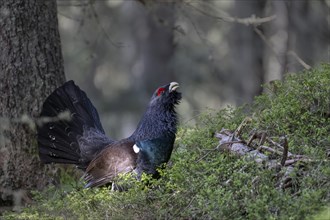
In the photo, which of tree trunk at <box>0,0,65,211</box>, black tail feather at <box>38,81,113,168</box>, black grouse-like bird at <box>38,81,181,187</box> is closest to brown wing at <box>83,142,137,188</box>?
black grouse-like bird at <box>38,81,181,187</box>

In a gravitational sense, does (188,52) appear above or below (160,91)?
above

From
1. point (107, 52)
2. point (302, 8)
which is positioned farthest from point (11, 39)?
point (107, 52)

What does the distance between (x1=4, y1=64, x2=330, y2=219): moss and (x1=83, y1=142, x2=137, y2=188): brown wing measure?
0.44 meters

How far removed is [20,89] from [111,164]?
147 cm

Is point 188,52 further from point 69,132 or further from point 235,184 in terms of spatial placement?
point 235,184

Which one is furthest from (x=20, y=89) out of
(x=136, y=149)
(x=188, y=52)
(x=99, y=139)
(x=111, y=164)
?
(x=188, y=52)

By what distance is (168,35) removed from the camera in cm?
1722

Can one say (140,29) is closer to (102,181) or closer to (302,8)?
(302,8)

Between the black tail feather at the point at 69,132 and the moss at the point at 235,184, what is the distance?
75 centimetres

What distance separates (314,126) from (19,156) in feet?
10.4

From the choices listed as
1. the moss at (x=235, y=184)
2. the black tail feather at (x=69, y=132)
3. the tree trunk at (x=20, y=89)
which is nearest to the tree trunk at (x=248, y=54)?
the black tail feather at (x=69, y=132)

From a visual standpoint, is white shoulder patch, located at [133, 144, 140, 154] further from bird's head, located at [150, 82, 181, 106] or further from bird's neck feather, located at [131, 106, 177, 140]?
bird's head, located at [150, 82, 181, 106]

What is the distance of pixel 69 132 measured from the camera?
6.99 m

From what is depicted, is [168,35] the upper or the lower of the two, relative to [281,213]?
upper
